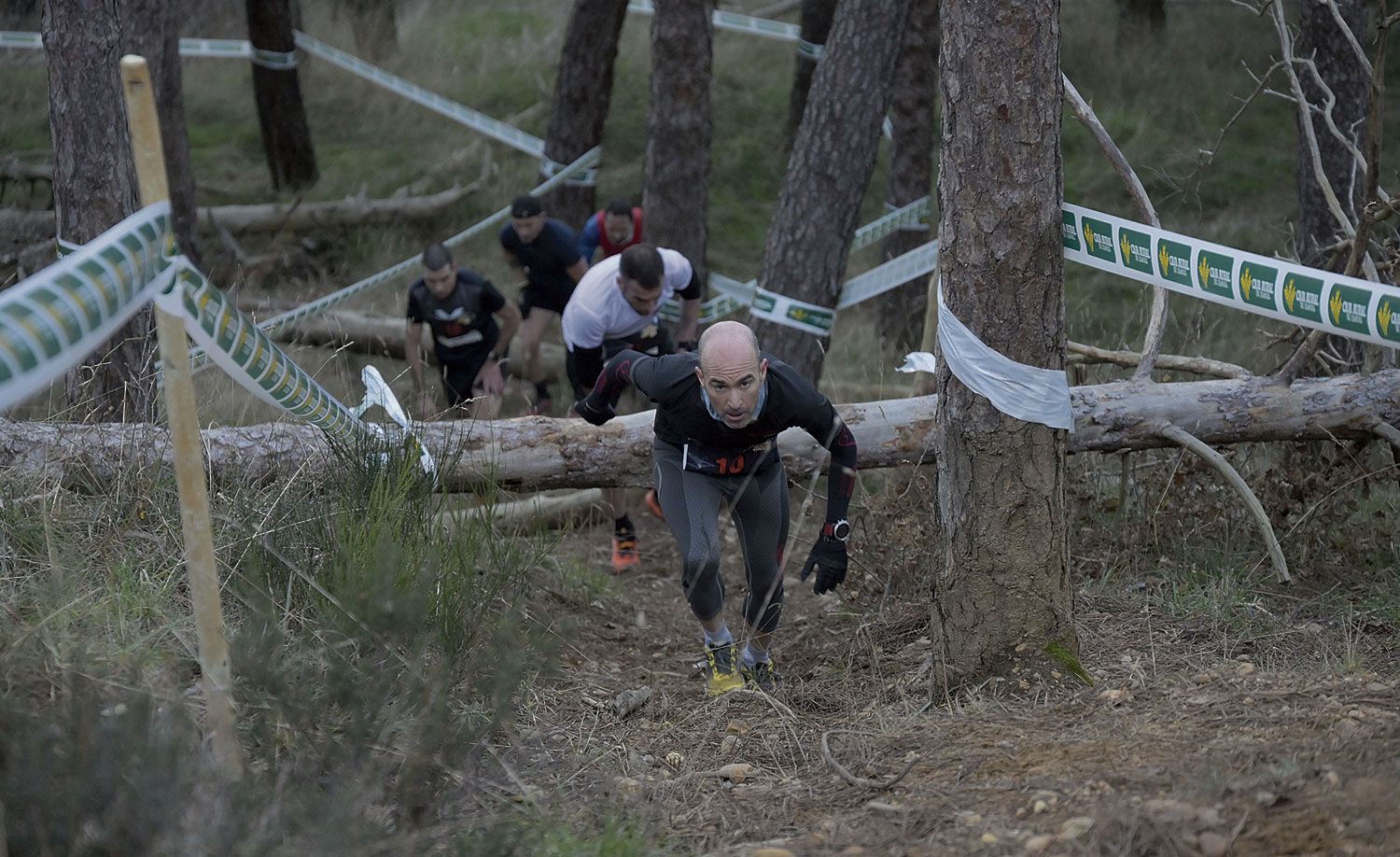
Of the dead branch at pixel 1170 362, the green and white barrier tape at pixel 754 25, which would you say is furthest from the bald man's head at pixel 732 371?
the green and white barrier tape at pixel 754 25

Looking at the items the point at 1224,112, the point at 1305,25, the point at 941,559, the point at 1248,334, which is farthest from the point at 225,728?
the point at 1224,112

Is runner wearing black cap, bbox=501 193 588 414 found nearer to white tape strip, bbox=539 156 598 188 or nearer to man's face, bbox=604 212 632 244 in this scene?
man's face, bbox=604 212 632 244

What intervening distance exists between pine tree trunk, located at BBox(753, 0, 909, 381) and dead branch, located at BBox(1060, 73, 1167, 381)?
274 cm

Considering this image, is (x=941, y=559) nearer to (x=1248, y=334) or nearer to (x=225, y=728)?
(x=225, y=728)

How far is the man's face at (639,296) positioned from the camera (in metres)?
6.75

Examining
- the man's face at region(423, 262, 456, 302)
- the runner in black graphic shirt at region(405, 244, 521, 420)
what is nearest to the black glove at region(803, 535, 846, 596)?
the runner in black graphic shirt at region(405, 244, 521, 420)

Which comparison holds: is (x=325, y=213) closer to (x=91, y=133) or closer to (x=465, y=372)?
(x=465, y=372)

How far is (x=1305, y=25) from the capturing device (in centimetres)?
765

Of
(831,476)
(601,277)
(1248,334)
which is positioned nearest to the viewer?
(831,476)

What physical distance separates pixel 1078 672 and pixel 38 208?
444 inches

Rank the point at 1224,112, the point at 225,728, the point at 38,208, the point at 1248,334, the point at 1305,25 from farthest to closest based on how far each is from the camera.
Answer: the point at 1224,112
the point at 38,208
the point at 1248,334
the point at 1305,25
the point at 225,728

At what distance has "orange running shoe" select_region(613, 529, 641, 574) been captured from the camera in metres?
6.87

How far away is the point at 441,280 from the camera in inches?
305

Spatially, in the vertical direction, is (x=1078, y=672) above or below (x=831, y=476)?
below
